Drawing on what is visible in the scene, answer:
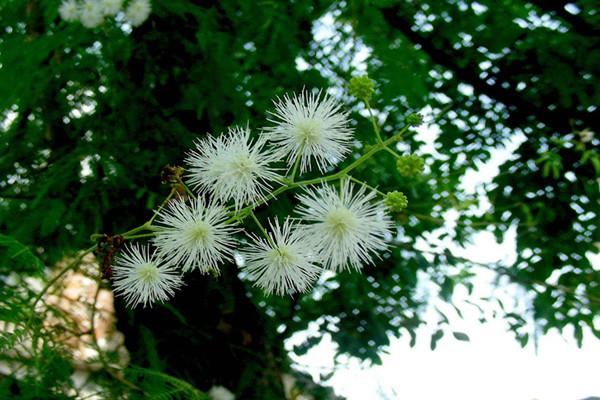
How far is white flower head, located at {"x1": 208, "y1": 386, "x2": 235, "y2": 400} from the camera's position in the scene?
180 centimetres

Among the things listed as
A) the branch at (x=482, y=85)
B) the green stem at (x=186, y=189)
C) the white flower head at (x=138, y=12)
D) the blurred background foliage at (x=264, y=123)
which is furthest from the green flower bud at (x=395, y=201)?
the branch at (x=482, y=85)

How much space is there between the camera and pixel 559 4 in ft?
6.53

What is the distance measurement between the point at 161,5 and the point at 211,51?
0.21 meters

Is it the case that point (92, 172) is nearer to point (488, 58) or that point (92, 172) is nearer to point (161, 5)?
point (161, 5)

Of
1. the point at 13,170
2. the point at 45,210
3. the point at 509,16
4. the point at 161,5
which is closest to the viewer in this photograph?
the point at 45,210

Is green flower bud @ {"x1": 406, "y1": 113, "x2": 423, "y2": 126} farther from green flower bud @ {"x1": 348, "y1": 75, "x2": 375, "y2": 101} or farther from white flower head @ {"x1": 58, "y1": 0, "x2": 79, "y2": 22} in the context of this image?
white flower head @ {"x1": 58, "y1": 0, "x2": 79, "y2": 22}

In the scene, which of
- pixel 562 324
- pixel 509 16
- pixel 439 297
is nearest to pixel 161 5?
pixel 509 16

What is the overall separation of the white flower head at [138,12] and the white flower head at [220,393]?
1.01 metres

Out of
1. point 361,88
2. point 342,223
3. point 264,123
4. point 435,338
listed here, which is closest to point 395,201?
point 342,223

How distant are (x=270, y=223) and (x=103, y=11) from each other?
1.22m

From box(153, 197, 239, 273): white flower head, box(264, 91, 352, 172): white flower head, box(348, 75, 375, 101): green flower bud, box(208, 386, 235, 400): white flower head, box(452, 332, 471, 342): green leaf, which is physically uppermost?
box(452, 332, 471, 342): green leaf

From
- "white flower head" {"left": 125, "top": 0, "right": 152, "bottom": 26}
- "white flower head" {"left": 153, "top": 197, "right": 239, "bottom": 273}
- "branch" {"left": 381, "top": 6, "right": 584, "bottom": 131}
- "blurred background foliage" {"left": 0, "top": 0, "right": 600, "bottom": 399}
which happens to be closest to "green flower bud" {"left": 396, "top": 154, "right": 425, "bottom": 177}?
"white flower head" {"left": 153, "top": 197, "right": 239, "bottom": 273}

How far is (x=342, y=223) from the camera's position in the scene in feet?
2.32

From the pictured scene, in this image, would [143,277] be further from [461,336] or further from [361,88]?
[461,336]
